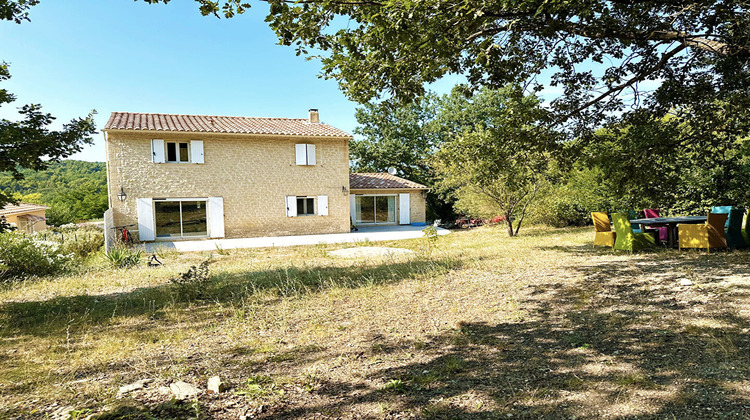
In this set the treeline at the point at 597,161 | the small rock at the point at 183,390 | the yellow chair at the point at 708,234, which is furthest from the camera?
the yellow chair at the point at 708,234

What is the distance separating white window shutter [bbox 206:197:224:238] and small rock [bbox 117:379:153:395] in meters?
14.5

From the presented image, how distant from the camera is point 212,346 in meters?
3.88

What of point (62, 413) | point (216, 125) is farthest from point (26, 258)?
point (216, 125)

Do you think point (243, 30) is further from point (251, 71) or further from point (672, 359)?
point (672, 359)

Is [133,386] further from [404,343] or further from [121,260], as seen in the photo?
[121,260]

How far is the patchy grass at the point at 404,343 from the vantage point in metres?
2.51

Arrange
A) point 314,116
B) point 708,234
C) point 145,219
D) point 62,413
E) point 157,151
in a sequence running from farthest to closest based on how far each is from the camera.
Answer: point 314,116 → point 157,151 → point 145,219 → point 708,234 → point 62,413

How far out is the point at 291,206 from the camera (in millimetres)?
17781

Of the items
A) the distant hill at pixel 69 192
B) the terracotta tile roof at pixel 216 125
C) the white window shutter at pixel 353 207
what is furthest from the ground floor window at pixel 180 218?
the distant hill at pixel 69 192

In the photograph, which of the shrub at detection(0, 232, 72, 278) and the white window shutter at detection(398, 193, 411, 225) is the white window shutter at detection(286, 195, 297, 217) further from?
the shrub at detection(0, 232, 72, 278)

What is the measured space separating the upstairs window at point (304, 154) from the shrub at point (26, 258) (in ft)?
33.2

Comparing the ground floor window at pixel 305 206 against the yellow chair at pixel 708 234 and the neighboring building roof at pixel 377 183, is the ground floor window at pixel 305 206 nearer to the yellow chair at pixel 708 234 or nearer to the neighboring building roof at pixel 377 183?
the neighboring building roof at pixel 377 183

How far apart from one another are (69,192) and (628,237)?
44995 mm

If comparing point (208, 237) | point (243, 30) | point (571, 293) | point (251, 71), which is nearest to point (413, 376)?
point (571, 293)
